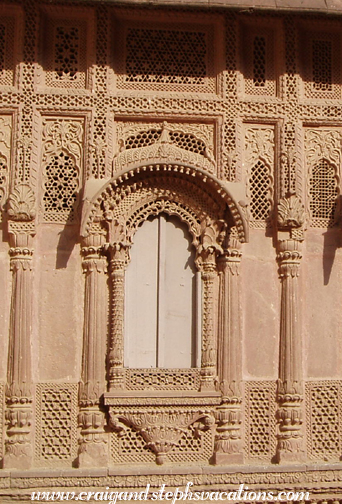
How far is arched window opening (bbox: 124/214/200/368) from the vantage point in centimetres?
1088

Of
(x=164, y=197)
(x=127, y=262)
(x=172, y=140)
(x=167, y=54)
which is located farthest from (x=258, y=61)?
(x=127, y=262)

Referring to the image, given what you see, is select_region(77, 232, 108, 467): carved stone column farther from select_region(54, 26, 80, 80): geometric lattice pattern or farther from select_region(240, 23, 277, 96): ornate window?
select_region(240, 23, 277, 96): ornate window

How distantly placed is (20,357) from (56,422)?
2.86ft

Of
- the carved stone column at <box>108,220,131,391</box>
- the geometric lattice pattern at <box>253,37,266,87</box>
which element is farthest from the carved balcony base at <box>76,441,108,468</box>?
the geometric lattice pattern at <box>253,37,266,87</box>

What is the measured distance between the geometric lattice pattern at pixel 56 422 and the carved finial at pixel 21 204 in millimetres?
1977

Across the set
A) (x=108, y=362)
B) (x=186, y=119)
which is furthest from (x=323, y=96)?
(x=108, y=362)

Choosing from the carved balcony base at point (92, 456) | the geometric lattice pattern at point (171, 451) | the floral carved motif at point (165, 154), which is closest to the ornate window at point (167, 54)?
the floral carved motif at point (165, 154)

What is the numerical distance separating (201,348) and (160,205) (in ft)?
5.86

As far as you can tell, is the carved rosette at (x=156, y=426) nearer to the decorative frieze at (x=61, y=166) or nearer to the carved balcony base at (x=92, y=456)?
the carved balcony base at (x=92, y=456)

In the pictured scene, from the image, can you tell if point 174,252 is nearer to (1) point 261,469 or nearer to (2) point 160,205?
(2) point 160,205

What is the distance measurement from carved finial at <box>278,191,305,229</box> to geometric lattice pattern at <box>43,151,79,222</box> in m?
2.50

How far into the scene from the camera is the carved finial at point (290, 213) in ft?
36.5

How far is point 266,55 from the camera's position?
1168 cm

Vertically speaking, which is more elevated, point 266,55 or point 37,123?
point 266,55
